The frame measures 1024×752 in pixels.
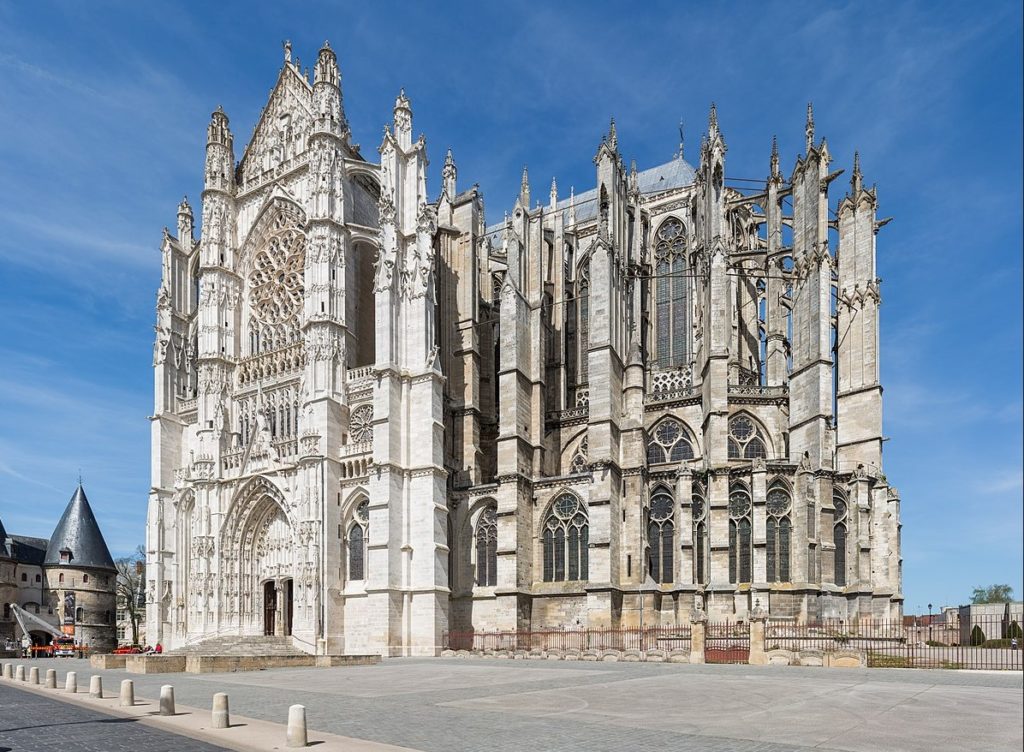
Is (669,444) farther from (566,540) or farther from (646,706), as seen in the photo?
(646,706)

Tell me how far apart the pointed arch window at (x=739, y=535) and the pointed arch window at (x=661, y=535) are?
7.43ft

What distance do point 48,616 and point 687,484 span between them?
46.8 metres

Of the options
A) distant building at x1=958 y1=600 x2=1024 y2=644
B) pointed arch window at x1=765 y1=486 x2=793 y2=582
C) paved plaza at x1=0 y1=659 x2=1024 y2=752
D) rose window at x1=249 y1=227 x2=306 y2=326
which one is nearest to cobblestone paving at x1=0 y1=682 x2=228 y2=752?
paved plaza at x1=0 y1=659 x2=1024 y2=752

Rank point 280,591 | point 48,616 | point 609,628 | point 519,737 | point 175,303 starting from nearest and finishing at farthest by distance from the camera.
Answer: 1. point 519,737
2. point 609,628
3. point 280,591
4. point 175,303
5. point 48,616

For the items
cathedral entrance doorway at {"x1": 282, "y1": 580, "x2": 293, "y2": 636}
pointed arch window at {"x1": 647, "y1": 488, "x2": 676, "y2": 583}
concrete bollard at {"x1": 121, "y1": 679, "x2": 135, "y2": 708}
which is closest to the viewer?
concrete bollard at {"x1": 121, "y1": 679, "x2": 135, "y2": 708}

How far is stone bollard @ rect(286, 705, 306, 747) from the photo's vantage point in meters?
10.5

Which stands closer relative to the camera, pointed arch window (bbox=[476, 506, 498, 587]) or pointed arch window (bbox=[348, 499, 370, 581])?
pointed arch window (bbox=[348, 499, 370, 581])

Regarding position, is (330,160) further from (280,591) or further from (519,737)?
(519,737)

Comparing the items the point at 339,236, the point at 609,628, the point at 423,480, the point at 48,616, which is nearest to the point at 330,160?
the point at 339,236

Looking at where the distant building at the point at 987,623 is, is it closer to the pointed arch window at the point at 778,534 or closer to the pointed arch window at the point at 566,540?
the pointed arch window at the point at 778,534

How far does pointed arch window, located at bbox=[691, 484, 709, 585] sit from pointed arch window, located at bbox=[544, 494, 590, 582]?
410 centimetres

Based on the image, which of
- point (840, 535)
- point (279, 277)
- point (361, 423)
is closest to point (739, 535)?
point (840, 535)

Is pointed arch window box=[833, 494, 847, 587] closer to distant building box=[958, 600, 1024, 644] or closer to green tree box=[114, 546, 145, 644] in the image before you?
distant building box=[958, 600, 1024, 644]

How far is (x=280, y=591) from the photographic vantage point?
37656mm
